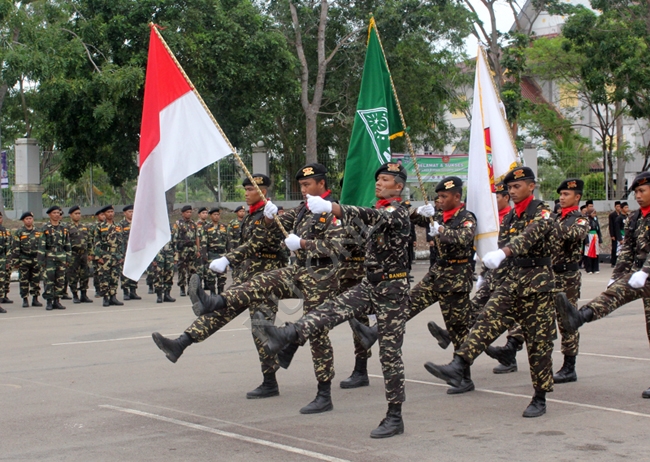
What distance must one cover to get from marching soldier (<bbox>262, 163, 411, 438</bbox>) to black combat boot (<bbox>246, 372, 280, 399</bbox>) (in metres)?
1.24

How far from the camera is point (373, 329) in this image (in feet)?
23.8

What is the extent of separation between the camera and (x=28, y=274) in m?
16.3

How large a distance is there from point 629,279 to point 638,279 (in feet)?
0.81

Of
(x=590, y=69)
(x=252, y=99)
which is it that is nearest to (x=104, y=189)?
(x=252, y=99)

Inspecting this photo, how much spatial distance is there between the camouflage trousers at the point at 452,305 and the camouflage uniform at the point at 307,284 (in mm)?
1164

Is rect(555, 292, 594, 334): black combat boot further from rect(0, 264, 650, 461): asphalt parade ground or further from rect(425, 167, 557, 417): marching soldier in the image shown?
rect(0, 264, 650, 461): asphalt parade ground

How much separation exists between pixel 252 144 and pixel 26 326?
62.4 feet

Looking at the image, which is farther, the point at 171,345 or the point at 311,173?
the point at 311,173

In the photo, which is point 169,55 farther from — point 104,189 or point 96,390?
point 104,189

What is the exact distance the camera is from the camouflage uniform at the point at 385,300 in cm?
605

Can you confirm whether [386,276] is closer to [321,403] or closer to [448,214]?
[321,403]

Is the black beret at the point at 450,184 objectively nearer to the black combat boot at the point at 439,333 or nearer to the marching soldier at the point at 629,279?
the black combat boot at the point at 439,333

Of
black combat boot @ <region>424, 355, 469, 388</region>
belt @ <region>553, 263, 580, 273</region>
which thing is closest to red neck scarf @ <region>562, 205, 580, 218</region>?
belt @ <region>553, 263, 580, 273</region>

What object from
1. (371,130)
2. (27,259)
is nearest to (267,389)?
(371,130)
